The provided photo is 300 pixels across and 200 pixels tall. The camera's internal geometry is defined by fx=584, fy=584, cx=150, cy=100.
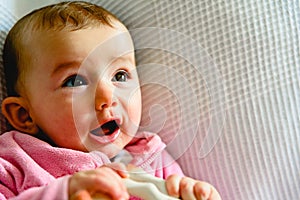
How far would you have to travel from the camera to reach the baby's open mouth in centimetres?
82

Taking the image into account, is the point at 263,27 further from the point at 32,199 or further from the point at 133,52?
the point at 32,199

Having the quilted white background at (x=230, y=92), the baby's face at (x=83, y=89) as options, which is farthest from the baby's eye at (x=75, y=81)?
the quilted white background at (x=230, y=92)

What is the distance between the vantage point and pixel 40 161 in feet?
2.70

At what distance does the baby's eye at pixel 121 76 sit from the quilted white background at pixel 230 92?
7 centimetres

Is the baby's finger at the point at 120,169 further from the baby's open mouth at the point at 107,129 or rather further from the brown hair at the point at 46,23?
the brown hair at the point at 46,23

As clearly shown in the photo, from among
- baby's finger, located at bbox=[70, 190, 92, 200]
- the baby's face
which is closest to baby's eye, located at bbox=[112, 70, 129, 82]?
the baby's face

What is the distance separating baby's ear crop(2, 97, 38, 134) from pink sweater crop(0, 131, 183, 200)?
28mm

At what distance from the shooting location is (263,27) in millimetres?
898

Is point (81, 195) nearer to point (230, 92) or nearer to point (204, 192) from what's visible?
point (204, 192)

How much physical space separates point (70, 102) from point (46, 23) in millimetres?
130

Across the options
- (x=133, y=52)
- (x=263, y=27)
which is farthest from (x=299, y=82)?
(x=133, y=52)

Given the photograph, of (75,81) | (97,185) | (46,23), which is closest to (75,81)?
(75,81)

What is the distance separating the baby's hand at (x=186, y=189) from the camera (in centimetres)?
71

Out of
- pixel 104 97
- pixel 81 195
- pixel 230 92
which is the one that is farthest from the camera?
pixel 230 92
